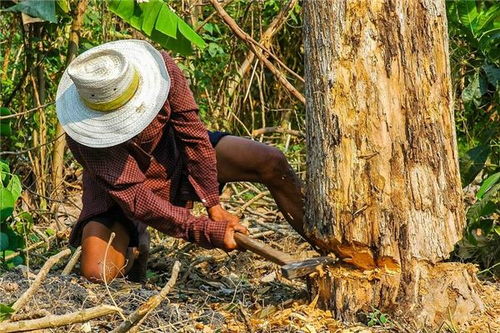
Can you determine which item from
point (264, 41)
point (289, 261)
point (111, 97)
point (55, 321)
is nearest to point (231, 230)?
point (289, 261)

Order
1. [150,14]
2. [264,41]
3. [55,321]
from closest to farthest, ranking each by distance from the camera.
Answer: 1. [55,321]
2. [150,14]
3. [264,41]

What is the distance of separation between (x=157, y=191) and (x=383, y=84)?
1382mm

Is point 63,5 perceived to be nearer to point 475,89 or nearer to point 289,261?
Answer: point 475,89

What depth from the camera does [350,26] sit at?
336 cm

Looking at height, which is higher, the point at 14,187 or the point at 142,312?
the point at 142,312

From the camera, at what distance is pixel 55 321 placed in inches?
110

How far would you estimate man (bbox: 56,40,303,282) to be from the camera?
12.5ft

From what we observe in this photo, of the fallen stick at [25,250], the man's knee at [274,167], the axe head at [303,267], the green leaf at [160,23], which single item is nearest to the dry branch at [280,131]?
the green leaf at [160,23]

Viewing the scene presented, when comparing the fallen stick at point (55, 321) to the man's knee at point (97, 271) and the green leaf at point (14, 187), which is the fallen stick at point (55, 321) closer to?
the man's knee at point (97, 271)

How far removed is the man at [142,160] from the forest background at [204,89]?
2.20ft

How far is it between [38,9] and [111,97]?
1.74 meters

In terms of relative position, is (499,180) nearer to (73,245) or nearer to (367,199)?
(367,199)

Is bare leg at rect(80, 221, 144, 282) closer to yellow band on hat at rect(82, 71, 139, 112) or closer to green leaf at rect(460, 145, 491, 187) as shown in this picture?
yellow band on hat at rect(82, 71, 139, 112)

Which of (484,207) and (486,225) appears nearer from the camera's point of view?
(484,207)
